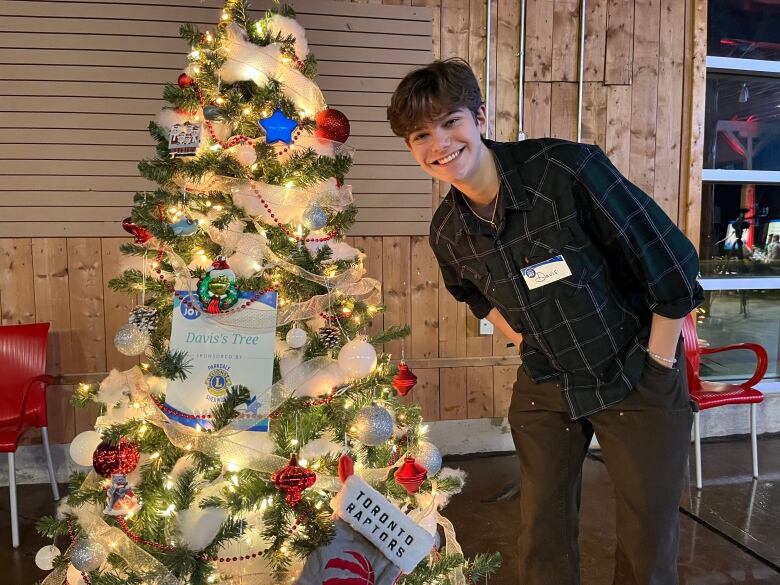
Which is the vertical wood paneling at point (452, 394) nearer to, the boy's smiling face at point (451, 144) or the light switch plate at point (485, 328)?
the light switch plate at point (485, 328)

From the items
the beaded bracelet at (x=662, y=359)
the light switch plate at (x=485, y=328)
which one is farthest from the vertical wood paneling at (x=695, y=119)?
the beaded bracelet at (x=662, y=359)

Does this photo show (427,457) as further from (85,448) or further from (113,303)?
(113,303)

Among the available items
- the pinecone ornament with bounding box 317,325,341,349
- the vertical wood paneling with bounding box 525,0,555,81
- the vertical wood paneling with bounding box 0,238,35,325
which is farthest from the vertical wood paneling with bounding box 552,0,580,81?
the vertical wood paneling with bounding box 0,238,35,325

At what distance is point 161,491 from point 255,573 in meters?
0.33

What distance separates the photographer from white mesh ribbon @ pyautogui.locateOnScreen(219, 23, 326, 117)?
157cm

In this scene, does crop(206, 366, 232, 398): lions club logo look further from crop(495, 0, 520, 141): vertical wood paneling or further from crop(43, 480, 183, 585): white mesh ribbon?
crop(495, 0, 520, 141): vertical wood paneling

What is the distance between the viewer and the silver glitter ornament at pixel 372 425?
1431 mm

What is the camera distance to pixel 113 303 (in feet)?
9.35

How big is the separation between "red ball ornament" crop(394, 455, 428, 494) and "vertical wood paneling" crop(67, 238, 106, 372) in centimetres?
200

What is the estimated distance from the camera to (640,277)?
1.26 m

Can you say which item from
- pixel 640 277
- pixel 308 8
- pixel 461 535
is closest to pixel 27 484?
pixel 461 535

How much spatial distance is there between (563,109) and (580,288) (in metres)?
2.18

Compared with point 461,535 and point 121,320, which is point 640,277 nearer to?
point 461,535

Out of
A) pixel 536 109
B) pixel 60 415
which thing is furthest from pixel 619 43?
pixel 60 415
